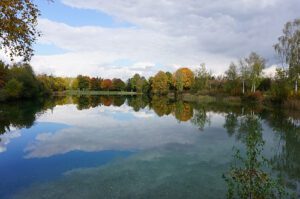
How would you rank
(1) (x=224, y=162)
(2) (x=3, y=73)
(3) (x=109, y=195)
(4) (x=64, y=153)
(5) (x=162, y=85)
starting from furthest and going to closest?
(5) (x=162, y=85) < (2) (x=3, y=73) < (4) (x=64, y=153) < (1) (x=224, y=162) < (3) (x=109, y=195)

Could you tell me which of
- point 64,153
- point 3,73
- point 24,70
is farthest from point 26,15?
point 24,70

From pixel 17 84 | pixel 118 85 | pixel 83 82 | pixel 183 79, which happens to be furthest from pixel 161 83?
pixel 83 82

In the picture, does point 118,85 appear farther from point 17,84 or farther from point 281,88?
point 281,88

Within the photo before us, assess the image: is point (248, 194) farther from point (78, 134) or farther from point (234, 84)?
point (234, 84)

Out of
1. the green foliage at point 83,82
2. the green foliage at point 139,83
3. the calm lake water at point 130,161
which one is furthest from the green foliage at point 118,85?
the calm lake water at point 130,161

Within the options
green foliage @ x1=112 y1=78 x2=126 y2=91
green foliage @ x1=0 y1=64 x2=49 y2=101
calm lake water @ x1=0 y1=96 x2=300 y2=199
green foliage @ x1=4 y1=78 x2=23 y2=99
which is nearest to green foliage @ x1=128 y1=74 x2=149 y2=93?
green foliage @ x1=112 y1=78 x2=126 y2=91

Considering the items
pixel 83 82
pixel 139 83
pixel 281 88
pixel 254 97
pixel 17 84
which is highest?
pixel 83 82

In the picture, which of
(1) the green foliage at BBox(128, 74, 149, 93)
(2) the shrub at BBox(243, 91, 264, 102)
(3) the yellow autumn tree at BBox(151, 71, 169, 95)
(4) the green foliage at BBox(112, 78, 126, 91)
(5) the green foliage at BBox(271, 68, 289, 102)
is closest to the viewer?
(5) the green foliage at BBox(271, 68, 289, 102)

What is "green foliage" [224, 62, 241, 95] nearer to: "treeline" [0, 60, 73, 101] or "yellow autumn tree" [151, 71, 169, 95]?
"yellow autumn tree" [151, 71, 169, 95]

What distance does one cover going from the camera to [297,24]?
127ft

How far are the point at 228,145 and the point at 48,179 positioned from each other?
28.9ft

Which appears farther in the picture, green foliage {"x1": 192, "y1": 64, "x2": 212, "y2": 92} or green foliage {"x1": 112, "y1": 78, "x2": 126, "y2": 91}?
green foliage {"x1": 112, "y1": 78, "x2": 126, "y2": 91}

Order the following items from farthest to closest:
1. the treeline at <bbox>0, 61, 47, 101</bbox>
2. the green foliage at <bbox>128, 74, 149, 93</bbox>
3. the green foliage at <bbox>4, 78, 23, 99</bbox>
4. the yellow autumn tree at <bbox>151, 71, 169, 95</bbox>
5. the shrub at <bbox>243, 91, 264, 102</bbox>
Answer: the green foliage at <bbox>128, 74, 149, 93</bbox> → the yellow autumn tree at <bbox>151, 71, 169, 95</bbox> → the treeline at <bbox>0, 61, 47, 101</bbox> → the green foliage at <bbox>4, 78, 23, 99</bbox> → the shrub at <bbox>243, 91, 264, 102</bbox>

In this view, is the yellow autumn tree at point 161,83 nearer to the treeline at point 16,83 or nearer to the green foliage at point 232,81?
the green foliage at point 232,81
